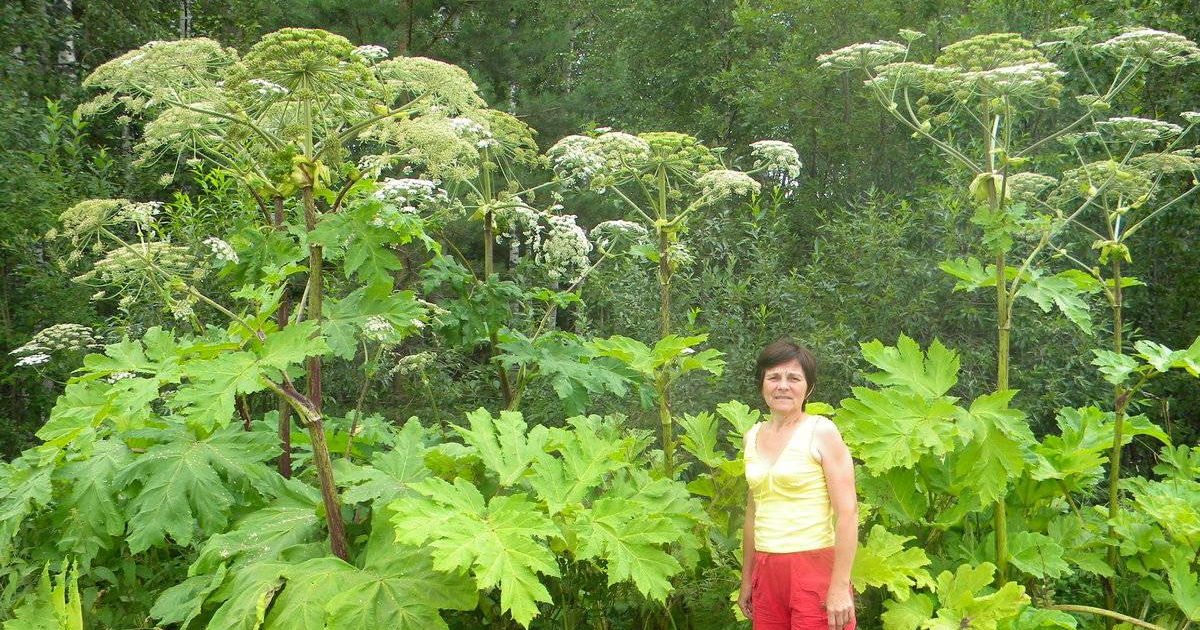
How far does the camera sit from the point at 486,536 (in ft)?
8.88

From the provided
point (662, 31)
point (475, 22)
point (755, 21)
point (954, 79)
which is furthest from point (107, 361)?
point (662, 31)

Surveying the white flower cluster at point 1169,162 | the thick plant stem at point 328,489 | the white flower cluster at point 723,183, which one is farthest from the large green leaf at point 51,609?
the white flower cluster at point 1169,162

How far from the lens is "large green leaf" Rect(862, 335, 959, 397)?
134 inches

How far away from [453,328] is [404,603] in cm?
188

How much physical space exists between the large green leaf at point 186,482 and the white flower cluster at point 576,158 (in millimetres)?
1924

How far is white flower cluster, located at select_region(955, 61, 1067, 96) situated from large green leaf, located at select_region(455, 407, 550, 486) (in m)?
1.93

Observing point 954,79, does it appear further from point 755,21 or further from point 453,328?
point 755,21

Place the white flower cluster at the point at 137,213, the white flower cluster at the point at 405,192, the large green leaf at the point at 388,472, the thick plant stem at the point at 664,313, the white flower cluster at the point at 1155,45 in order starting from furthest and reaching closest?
the white flower cluster at the point at 405,192 < the thick plant stem at the point at 664,313 < the white flower cluster at the point at 137,213 < the white flower cluster at the point at 1155,45 < the large green leaf at the point at 388,472

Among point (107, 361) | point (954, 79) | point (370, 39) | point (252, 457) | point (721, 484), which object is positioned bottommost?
point (721, 484)

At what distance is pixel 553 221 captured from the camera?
4.85m

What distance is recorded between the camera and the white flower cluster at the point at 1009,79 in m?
3.11

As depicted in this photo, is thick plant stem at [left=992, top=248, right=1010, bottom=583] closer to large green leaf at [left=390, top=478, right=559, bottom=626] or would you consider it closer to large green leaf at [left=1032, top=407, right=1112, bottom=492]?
large green leaf at [left=1032, top=407, right=1112, bottom=492]

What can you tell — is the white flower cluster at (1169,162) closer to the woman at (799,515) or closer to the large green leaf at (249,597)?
the woman at (799,515)

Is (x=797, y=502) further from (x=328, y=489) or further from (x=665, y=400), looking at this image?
(x=328, y=489)
